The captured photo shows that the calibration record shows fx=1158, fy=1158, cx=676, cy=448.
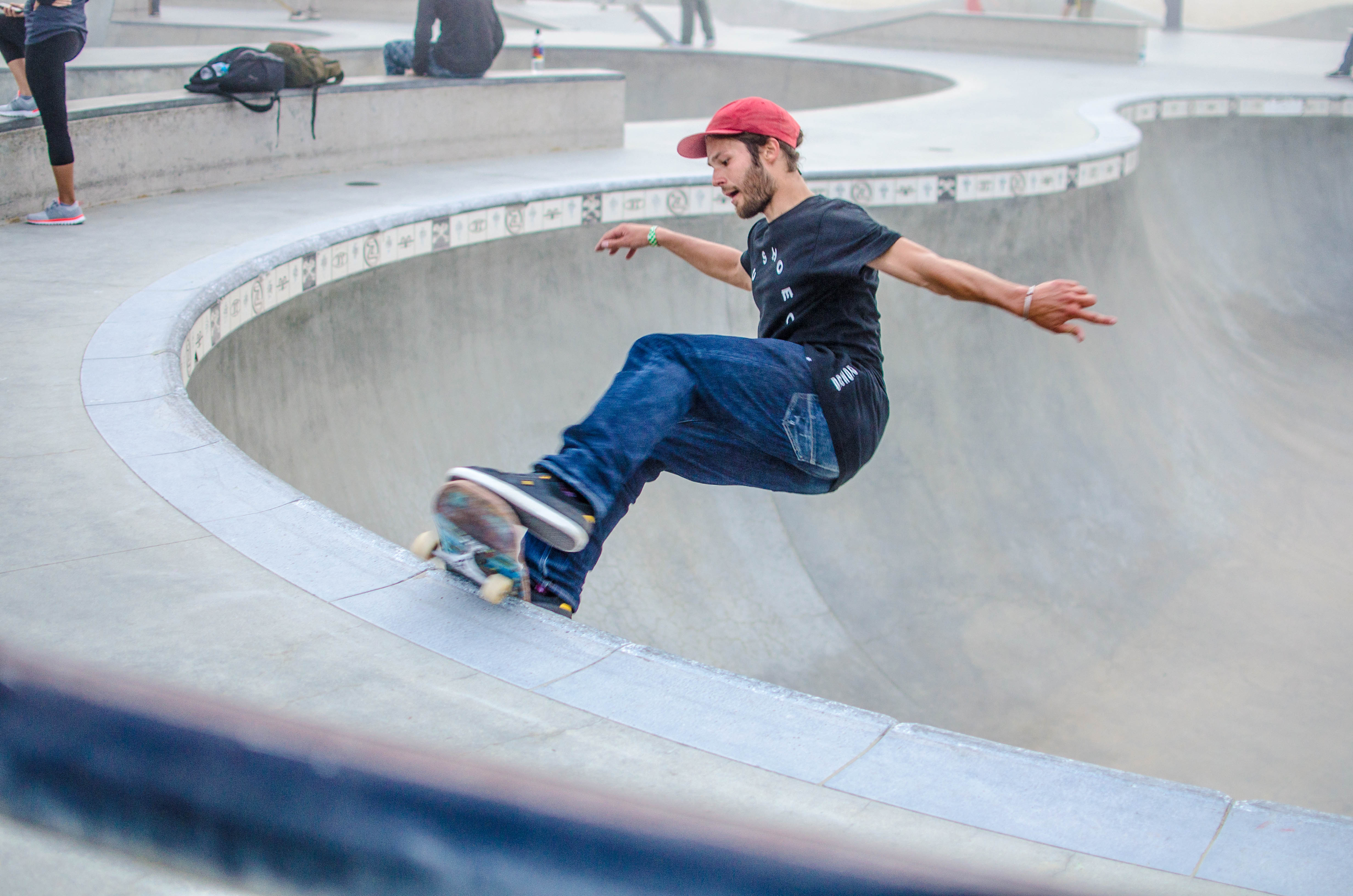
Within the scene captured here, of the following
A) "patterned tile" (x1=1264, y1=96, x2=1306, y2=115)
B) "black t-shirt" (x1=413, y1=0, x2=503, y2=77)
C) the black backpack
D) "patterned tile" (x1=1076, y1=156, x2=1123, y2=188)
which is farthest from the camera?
"patterned tile" (x1=1264, y1=96, x2=1306, y2=115)

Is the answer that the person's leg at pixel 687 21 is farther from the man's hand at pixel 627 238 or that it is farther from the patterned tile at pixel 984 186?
the man's hand at pixel 627 238

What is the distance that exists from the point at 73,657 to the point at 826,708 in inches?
58.1

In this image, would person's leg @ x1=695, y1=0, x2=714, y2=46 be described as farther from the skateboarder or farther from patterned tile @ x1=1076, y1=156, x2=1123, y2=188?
the skateboarder

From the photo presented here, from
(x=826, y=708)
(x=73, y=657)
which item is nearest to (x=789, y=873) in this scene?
(x=826, y=708)

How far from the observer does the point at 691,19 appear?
18.4 meters

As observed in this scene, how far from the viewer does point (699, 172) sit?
27.6 ft

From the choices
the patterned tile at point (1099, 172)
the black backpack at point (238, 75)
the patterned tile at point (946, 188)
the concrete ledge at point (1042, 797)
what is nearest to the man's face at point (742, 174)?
the concrete ledge at point (1042, 797)

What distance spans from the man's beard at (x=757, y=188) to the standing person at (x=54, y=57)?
4162mm

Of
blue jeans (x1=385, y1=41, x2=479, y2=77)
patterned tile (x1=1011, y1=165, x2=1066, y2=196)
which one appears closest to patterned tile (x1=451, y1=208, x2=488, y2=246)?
blue jeans (x1=385, y1=41, x2=479, y2=77)

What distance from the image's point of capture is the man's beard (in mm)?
3344

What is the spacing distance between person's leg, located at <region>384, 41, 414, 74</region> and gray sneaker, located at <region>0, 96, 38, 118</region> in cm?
301

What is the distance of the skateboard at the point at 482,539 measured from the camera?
269 cm

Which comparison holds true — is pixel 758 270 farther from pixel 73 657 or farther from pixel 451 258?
pixel 451 258

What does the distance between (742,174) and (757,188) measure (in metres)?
0.06
